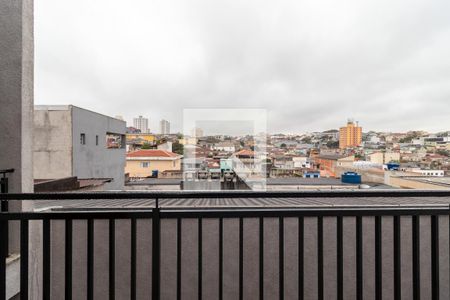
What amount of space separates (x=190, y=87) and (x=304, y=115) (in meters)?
1.90

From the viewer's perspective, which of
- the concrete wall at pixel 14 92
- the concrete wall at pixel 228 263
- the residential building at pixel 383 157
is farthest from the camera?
the residential building at pixel 383 157

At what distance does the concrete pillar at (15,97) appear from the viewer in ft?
5.99

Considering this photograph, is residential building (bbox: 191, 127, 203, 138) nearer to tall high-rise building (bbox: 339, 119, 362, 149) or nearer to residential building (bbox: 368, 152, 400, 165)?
tall high-rise building (bbox: 339, 119, 362, 149)

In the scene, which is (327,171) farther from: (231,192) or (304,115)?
(231,192)

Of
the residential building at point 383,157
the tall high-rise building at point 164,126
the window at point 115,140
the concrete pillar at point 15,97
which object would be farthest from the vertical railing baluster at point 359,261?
the window at point 115,140

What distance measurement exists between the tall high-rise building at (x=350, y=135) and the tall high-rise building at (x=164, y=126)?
7.73 ft

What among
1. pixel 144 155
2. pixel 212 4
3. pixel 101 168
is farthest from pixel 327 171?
pixel 101 168

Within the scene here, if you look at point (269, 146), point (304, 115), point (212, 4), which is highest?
point (212, 4)

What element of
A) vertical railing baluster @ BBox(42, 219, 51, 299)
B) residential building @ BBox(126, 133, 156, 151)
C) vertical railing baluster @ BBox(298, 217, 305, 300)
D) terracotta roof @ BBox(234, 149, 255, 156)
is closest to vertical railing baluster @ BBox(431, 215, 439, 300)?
vertical railing baluster @ BBox(298, 217, 305, 300)

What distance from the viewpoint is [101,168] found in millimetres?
5312

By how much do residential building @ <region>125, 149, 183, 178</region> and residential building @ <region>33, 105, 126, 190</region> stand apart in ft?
5.06

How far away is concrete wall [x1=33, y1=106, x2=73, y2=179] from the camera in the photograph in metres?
4.98

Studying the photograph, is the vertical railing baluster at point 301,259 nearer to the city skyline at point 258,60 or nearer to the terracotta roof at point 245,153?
the terracotta roof at point 245,153

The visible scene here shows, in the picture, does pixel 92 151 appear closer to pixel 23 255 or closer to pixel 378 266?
pixel 23 255
